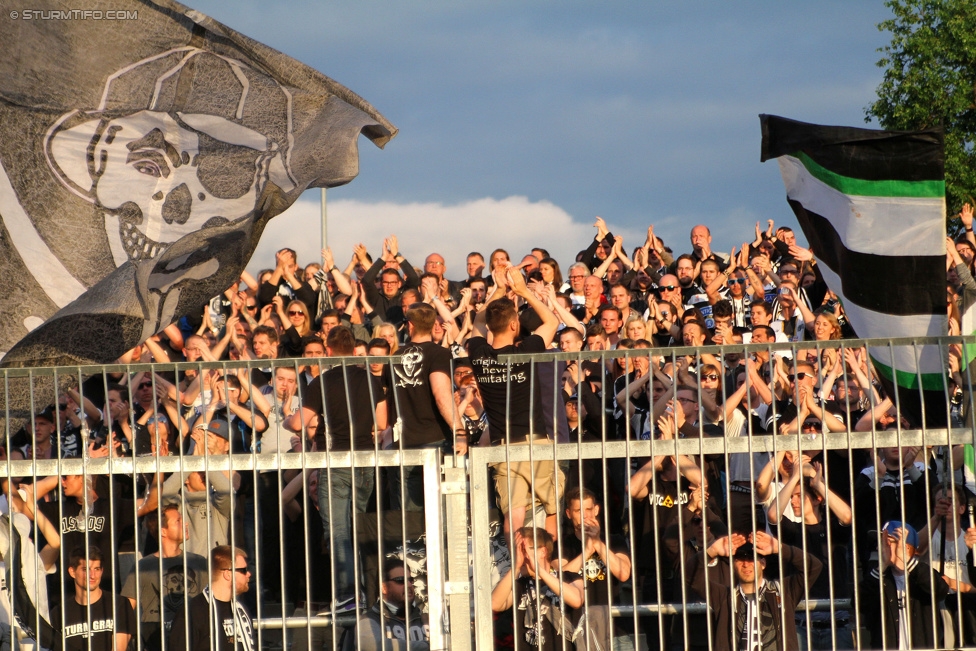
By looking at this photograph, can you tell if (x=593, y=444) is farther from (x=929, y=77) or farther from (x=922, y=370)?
(x=929, y=77)

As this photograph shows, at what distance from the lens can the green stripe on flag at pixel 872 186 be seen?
6574 millimetres

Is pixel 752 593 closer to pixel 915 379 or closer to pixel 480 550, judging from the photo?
pixel 915 379

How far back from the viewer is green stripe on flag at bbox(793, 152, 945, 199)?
21.6ft

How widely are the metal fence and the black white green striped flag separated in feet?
0.51

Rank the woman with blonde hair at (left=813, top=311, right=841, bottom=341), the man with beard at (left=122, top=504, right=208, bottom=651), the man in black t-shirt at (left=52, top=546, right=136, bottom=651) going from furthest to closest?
the woman with blonde hair at (left=813, top=311, right=841, bottom=341), the man in black t-shirt at (left=52, top=546, right=136, bottom=651), the man with beard at (left=122, top=504, right=208, bottom=651)

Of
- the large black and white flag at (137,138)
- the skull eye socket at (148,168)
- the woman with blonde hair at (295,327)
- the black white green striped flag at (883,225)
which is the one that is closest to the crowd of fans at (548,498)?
the black white green striped flag at (883,225)

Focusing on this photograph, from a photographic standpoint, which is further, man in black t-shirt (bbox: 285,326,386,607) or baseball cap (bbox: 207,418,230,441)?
baseball cap (bbox: 207,418,230,441)

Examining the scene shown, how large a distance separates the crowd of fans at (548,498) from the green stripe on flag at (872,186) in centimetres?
89

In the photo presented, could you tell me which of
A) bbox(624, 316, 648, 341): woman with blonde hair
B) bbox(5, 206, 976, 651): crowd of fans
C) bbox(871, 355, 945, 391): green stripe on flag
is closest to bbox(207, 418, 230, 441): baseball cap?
bbox(5, 206, 976, 651): crowd of fans

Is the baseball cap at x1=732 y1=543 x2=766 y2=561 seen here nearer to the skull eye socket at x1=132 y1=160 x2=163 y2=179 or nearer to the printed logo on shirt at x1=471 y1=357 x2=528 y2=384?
the printed logo on shirt at x1=471 y1=357 x2=528 y2=384

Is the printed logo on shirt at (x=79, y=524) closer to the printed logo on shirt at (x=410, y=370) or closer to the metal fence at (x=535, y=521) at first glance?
the metal fence at (x=535, y=521)

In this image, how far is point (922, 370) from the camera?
648 centimetres

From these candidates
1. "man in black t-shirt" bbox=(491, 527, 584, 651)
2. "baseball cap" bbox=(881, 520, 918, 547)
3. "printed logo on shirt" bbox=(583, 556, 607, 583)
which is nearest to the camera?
"man in black t-shirt" bbox=(491, 527, 584, 651)

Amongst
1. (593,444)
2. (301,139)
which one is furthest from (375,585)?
(301,139)
